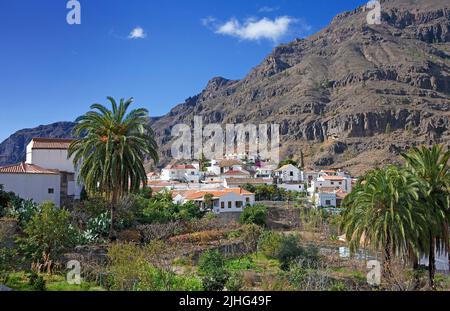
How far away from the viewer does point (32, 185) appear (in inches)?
965

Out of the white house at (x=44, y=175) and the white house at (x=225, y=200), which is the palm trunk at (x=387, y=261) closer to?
the white house at (x=44, y=175)

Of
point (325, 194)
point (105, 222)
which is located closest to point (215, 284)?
point (105, 222)

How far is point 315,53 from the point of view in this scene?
18325cm

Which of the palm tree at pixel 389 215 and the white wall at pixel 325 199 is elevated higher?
the palm tree at pixel 389 215

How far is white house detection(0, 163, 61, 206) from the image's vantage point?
24078mm

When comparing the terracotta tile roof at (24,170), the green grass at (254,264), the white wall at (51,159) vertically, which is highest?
the white wall at (51,159)

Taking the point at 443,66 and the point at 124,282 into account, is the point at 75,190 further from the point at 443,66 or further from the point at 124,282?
the point at 443,66

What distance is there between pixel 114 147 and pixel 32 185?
673 cm

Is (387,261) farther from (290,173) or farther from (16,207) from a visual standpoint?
(290,173)

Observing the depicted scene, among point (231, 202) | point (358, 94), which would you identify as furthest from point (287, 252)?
point (358, 94)

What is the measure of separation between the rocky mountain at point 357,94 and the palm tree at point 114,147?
8028 cm

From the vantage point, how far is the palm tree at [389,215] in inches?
711

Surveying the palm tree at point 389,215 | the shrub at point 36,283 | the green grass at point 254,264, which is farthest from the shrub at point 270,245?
the shrub at point 36,283
